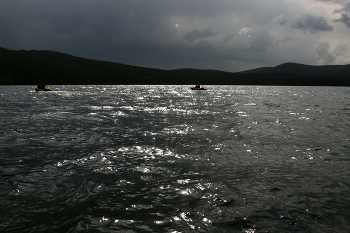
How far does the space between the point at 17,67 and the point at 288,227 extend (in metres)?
219

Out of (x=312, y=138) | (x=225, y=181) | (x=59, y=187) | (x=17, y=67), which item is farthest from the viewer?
(x=17, y=67)

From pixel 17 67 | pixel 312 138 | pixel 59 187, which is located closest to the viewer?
pixel 59 187

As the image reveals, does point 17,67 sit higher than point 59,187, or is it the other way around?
point 17,67

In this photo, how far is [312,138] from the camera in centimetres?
1878

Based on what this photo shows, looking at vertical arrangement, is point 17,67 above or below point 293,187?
above

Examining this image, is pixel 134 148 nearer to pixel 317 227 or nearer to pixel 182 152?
pixel 182 152

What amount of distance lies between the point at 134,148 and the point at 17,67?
209375 millimetres

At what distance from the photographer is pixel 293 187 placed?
955 cm

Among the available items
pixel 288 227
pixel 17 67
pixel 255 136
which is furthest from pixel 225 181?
pixel 17 67

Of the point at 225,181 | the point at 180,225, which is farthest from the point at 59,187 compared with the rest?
the point at 225,181

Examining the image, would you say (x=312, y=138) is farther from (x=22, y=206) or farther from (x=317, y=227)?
(x=22, y=206)

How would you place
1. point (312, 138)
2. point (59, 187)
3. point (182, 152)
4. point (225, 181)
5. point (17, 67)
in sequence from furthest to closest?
point (17, 67), point (312, 138), point (182, 152), point (225, 181), point (59, 187)

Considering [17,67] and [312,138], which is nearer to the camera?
[312,138]

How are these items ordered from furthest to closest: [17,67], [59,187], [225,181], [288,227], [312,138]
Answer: [17,67] → [312,138] → [225,181] → [59,187] → [288,227]
